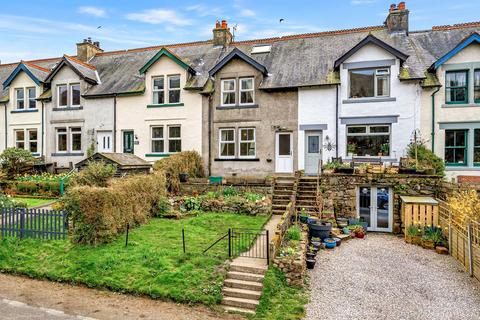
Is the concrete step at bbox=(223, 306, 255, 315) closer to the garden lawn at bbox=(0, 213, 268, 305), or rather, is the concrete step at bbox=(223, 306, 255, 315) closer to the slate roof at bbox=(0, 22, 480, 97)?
the garden lawn at bbox=(0, 213, 268, 305)

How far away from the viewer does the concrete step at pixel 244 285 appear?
7938mm

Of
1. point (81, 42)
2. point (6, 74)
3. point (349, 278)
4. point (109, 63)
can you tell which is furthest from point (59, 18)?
point (349, 278)

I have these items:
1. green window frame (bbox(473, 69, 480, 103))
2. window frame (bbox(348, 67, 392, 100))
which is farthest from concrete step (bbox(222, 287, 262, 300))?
green window frame (bbox(473, 69, 480, 103))

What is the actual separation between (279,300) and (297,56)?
56.1 ft

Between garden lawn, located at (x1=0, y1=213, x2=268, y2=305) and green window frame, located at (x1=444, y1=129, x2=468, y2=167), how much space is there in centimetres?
1347

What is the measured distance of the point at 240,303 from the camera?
7.52 meters

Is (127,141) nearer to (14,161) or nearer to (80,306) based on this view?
(14,161)

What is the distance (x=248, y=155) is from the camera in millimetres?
19438

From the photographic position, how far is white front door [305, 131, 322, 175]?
1823 cm

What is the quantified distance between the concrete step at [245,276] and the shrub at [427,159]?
433 inches

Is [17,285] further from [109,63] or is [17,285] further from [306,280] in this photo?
[109,63]

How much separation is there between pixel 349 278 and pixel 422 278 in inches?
88.0

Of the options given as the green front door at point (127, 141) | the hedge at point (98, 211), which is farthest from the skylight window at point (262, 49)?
the hedge at point (98, 211)

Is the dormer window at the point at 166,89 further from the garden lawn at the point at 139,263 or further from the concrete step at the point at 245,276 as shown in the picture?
the concrete step at the point at 245,276
